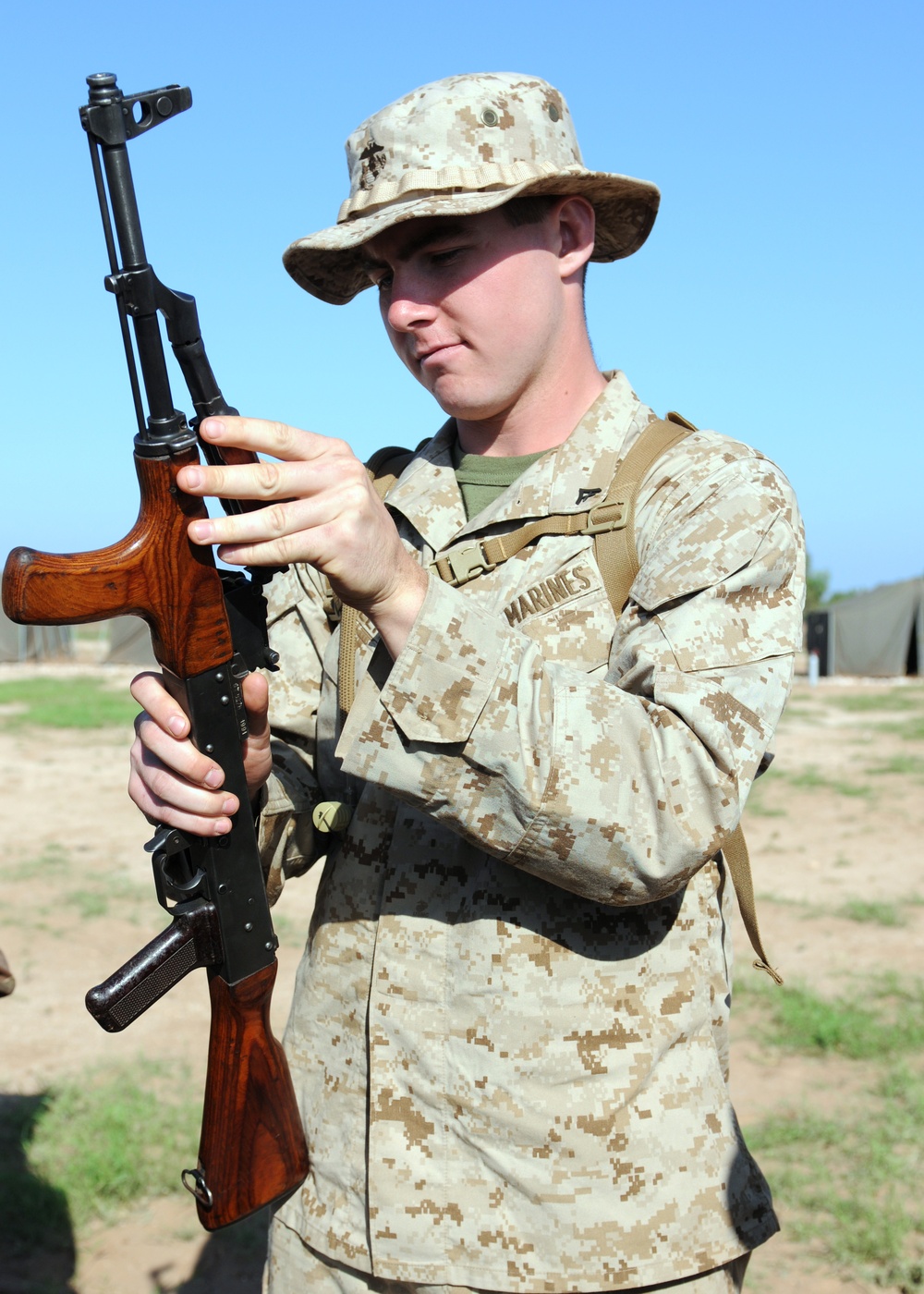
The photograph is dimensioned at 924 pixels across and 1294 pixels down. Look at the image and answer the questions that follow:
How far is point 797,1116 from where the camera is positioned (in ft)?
17.8

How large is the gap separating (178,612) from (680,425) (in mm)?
1049

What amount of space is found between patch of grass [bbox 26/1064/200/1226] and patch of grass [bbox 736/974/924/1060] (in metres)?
3.06

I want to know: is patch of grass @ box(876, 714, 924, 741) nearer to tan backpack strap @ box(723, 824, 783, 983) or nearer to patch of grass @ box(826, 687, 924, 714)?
patch of grass @ box(826, 687, 924, 714)

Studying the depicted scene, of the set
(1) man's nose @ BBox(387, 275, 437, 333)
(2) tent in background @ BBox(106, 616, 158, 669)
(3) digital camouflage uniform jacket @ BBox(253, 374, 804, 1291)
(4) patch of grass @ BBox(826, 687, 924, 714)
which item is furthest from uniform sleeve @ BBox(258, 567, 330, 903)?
(2) tent in background @ BBox(106, 616, 158, 669)

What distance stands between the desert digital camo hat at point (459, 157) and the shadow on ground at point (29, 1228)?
3.79 m

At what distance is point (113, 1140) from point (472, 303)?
430cm

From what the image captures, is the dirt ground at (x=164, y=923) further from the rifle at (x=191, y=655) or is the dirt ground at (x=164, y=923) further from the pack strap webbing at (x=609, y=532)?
the pack strap webbing at (x=609, y=532)

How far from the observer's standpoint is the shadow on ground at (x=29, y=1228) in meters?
4.34

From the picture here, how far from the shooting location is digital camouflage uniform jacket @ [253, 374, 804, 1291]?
5.79 feet

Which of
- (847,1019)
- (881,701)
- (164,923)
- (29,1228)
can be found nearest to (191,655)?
(29,1228)

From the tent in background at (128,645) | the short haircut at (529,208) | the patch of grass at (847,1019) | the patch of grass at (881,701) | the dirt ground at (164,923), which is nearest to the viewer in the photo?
the short haircut at (529,208)

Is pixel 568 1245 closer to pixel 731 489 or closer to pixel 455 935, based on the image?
pixel 455 935

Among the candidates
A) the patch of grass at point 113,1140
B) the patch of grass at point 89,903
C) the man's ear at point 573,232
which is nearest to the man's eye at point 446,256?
the man's ear at point 573,232

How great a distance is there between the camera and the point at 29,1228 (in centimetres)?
464
